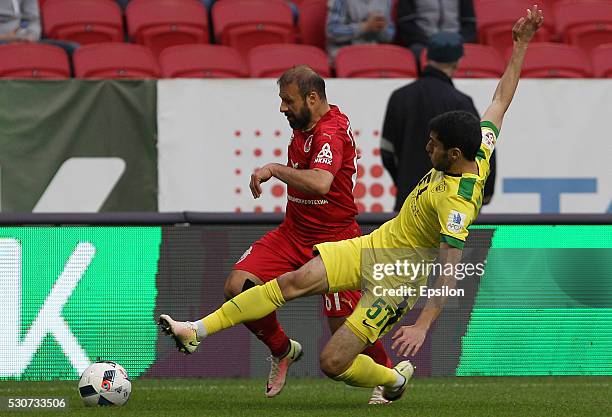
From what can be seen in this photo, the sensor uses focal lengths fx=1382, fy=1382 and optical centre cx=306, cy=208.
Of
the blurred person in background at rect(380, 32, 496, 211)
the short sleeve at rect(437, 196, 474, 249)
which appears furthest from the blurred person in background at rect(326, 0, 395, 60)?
the short sleeve at rect(437, 196, 474, 249)

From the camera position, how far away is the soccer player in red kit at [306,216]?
761 centimetres

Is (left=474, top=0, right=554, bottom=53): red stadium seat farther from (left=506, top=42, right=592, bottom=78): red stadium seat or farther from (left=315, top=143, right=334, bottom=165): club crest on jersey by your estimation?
(left=315, top=143, right=334, bottom=165): club crest on jersey

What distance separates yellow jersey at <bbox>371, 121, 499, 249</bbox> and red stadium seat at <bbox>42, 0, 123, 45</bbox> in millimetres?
5982

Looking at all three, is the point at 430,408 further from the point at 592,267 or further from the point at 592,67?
the point at 592,67

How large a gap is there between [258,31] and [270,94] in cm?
168

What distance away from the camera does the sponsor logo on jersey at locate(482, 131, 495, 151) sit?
7289 millimetres

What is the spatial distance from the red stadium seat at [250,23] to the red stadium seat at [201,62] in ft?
2.55

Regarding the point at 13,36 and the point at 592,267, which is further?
the point at 13,36

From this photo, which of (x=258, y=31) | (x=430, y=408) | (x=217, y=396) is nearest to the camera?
(x=430, y=408)

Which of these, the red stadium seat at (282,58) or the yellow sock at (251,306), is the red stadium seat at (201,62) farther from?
the yellow sock at (251,306)

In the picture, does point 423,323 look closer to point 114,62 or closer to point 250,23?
point 114,62

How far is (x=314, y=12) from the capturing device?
13023 millimetres

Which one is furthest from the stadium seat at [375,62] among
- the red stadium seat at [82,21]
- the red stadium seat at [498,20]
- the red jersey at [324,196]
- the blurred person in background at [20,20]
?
the red jersey at [324,196]

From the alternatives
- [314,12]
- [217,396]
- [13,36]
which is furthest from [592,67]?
[217,396]
